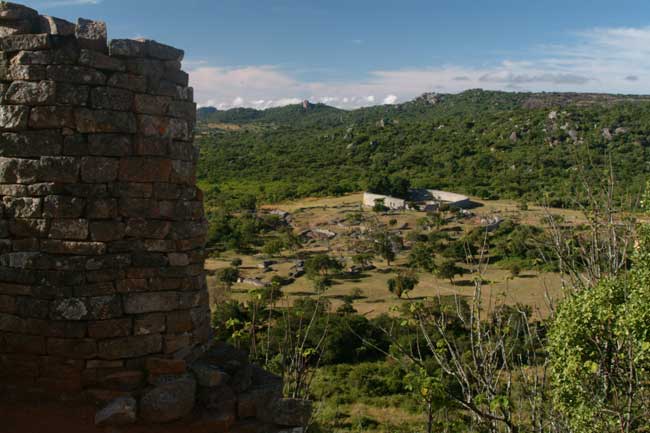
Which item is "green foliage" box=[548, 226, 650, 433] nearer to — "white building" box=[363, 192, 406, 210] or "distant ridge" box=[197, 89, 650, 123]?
"white building" box=[363, 192, 406, 210]

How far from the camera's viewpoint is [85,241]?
4.44m

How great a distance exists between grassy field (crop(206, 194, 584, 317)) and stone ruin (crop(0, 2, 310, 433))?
8.33m

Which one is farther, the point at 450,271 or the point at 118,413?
the point at 450,271

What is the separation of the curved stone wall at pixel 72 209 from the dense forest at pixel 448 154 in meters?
38.2

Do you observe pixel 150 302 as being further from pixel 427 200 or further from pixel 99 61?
pixel 427 200

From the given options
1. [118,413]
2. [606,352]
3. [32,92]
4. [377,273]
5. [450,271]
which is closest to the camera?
[118,413]

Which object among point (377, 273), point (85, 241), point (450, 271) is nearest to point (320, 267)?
point (377, 273)

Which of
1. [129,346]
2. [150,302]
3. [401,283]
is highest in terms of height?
[150,302]

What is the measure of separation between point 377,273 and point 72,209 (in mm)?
26677

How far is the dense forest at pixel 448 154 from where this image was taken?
180ft

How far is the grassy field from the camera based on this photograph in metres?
23.2

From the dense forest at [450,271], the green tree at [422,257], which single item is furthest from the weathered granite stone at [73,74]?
the green tree at [422,257]

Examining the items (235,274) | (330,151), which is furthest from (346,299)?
(330,151)

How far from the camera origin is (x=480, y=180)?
196 ft
